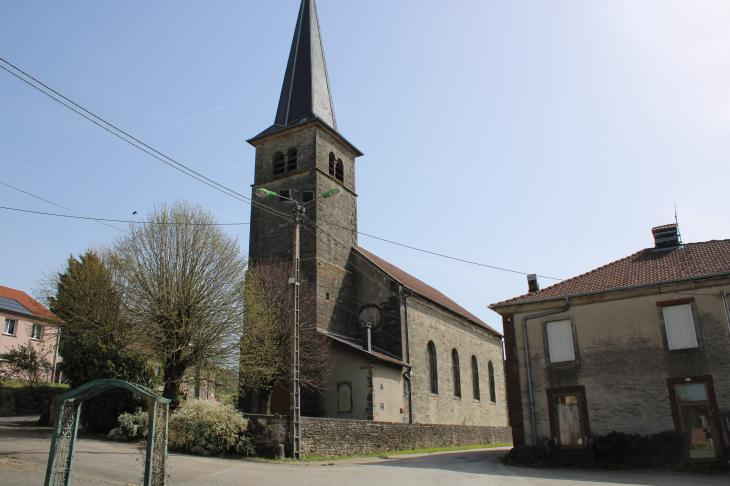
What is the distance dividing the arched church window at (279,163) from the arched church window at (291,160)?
35 centimetres

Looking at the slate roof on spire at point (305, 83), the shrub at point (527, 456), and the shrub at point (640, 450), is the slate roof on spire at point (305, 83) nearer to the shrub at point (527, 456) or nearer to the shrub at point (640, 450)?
the shrub at point (527, 456)

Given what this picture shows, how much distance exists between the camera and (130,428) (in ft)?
54.2

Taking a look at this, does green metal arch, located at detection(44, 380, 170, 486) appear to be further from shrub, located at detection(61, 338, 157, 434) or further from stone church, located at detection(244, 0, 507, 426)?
stone church, located at detection(244, 0, 507, 426)

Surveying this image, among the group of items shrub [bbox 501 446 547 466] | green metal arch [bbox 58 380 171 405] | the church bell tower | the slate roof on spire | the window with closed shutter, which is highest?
the slate roof on spire

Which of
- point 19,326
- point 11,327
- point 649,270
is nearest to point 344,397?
point 649,270

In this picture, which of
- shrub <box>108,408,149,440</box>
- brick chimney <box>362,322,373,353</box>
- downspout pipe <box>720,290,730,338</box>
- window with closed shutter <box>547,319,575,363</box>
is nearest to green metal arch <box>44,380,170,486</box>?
shrub <box>108,408,149,440</box>

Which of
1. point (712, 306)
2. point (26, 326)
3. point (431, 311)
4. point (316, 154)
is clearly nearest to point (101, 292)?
point (316, 154)

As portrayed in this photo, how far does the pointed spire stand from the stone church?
71mm

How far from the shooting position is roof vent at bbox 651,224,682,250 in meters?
18.6

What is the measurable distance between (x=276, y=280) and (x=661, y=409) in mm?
15071

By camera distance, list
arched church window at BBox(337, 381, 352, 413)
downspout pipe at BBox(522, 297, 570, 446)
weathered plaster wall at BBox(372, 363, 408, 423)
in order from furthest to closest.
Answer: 1. arched church window at BBox(337, 381, 352, 413)
2. weathered plaster wall at BBox(372, 363, 408, 423)
3. downspout pipe at BBox(522, 297, 570, 446)

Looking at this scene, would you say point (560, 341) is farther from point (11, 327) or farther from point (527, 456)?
point (11, 327)

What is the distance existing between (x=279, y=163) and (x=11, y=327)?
19663mm

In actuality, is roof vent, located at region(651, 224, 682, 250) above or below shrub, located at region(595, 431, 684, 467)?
above
